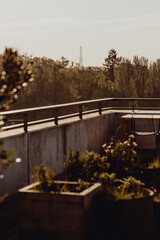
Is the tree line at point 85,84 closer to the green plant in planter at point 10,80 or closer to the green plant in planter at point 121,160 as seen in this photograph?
the green plant in planter at point 121,160

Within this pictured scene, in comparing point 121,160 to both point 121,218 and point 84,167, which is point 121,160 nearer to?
point 84,167

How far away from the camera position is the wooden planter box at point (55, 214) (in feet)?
17.6

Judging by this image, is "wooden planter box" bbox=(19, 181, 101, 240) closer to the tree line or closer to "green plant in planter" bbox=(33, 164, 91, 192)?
"green plant in planter" bbox=(33, 164, 91, 192)

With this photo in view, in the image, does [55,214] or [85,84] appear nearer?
[55,214]

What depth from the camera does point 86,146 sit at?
1123 centimetres

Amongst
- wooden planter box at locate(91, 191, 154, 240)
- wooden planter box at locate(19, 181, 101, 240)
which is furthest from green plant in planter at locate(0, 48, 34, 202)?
wooden planter box at locate(91, 191, 154, 240)

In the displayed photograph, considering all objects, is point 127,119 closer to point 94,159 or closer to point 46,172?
point 94,159

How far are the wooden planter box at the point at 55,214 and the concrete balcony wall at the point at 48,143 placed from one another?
1.99 metres

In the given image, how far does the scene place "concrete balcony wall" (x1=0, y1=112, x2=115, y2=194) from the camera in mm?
7711

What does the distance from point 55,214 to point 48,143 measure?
374 centimetres

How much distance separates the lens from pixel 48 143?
906cm

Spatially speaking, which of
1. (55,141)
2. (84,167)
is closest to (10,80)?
(84,167)

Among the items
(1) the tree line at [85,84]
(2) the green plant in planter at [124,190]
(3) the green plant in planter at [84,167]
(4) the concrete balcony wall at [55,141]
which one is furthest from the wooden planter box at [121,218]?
(1) the tree line at [85,84]

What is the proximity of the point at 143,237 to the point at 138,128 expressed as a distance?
7.64m
